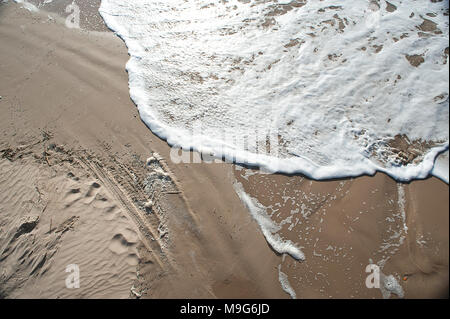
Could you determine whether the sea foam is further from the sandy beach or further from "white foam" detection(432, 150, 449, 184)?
the sandy beach

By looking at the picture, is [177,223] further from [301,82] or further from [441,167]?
[441,167]

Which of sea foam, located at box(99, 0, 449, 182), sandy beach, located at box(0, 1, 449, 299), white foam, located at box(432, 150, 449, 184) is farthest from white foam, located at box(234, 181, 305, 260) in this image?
white foam, located at box(432, 150, 449, 184)

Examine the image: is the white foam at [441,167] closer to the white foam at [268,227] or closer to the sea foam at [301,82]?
the sea foam at [301,82]

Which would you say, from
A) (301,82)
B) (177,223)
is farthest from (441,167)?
(177,223)

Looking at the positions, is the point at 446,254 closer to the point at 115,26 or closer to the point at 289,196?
the point at 289,196

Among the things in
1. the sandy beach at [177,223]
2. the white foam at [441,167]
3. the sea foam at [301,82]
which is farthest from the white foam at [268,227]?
the white foam at [441,167]

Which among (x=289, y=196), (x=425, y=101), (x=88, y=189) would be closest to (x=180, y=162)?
(x=88, y=189)
